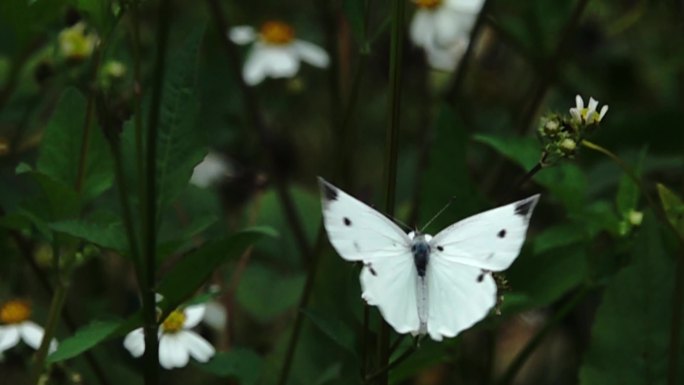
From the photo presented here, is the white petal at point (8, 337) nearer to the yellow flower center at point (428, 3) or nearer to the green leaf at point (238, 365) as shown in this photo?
the green leaf at point (238, 365)

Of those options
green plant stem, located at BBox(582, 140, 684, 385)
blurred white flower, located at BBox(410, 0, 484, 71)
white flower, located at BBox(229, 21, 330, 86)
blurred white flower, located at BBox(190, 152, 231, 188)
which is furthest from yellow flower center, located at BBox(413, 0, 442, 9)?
green plant stem, located at BBox(582, 140, 684, 385)

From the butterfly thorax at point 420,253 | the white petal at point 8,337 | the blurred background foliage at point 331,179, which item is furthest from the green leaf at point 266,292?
the butterfly thorax at point 420,253

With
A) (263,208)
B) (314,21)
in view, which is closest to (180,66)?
(263,208)

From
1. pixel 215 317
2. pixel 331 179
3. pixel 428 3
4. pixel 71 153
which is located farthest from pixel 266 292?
pixel 428 3

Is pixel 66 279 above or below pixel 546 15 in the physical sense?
below

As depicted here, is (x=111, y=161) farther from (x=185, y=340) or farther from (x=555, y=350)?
(x=555, y=350)

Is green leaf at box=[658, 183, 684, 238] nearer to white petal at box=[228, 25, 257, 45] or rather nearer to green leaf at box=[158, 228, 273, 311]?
green leaf at box=[158, 228, 273, 311]
